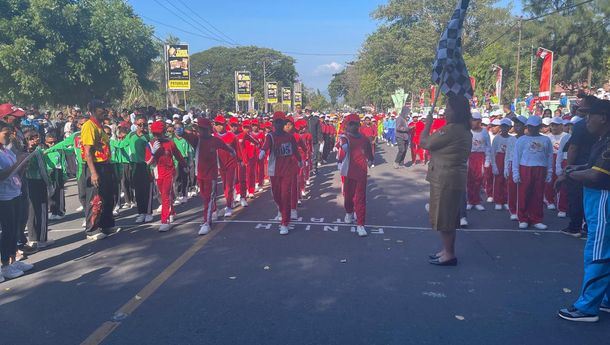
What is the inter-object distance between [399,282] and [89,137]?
4.86 m

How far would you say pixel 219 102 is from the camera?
76.6m

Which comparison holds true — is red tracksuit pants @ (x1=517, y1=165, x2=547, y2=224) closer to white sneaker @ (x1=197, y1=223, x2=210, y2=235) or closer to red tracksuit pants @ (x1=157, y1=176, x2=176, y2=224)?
white sneaker @ (x1=197, y1=223, x2=210, y2=235)

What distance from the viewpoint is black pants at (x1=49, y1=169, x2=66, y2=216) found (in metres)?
8.78

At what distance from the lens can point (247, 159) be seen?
10.4 m

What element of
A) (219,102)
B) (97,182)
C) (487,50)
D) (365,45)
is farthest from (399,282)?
(219,102)

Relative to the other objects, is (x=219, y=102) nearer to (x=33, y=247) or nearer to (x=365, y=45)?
(x=365, y=45)

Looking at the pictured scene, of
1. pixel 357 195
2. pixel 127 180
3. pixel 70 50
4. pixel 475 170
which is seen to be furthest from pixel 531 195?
pixel 70 50

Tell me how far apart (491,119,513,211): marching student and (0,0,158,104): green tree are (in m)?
16.3

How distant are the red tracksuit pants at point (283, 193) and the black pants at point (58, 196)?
4.16 metres

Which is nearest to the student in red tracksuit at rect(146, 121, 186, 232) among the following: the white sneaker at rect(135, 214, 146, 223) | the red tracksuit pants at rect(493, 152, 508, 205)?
the white sneaker at rect(135, 214, 146, 223)

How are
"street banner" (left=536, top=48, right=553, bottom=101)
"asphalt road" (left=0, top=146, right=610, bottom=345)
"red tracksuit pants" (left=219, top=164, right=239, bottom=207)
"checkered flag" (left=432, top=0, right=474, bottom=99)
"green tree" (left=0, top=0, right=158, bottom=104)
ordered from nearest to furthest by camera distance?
"asphalt road" (left=0, top=146, right=610, bottom=345)
"checkered flag" (left=432, top=0, right=474, bottom=99)
"red tracksuit pants" (left=219, top=164, right=239, bottom=207)
"green tree" (left=0, top=0, right=158, bottom=104)
"street banner" (left=536, top=48, right=553, bottom=101)

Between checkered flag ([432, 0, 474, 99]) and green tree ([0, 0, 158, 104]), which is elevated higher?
green tree ([0, 0, 158, 104])

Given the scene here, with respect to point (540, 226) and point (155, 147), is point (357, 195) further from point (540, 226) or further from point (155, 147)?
point (155, 147)

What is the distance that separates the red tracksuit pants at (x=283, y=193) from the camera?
7508mm
